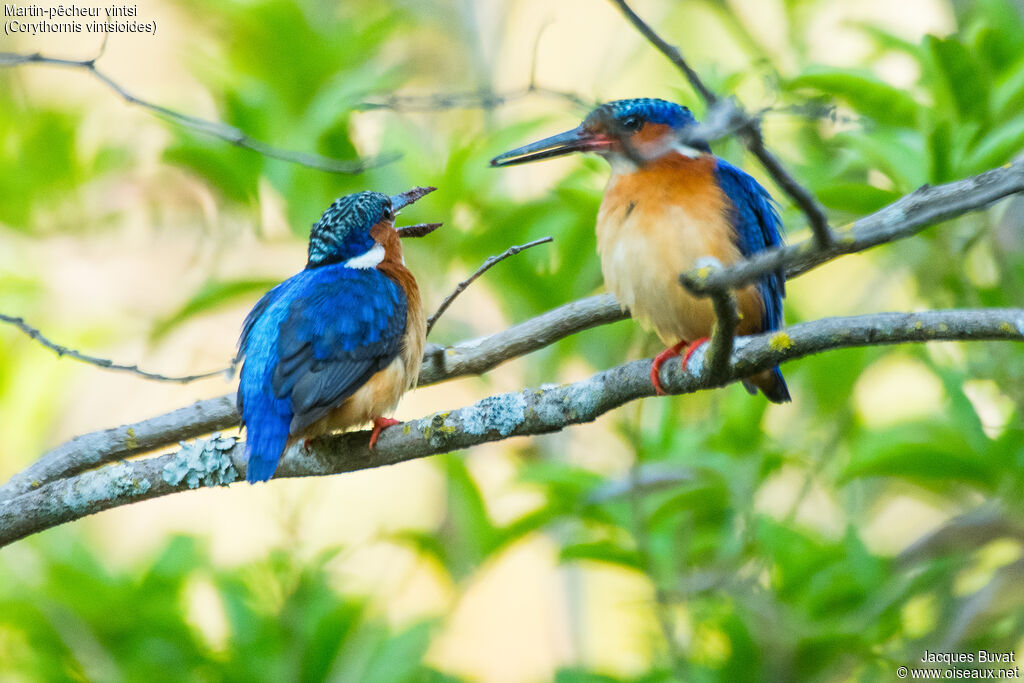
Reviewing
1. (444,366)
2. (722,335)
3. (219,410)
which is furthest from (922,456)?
(219,410)

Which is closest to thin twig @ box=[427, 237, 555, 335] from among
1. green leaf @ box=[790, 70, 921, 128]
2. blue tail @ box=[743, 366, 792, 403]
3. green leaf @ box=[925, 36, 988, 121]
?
blue tail @ box=[743, 366, 792, 403]

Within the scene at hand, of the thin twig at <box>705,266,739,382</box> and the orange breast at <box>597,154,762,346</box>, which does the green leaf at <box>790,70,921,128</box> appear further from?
the thin twig at <box>705,266,739,382</box>

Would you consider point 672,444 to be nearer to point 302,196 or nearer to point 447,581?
point 447,581

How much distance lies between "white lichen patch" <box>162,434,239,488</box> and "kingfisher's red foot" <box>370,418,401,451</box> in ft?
1.24

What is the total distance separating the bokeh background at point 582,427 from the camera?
11.2ft

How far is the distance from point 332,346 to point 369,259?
0.50 m

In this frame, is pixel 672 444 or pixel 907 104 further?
pixel 672 444

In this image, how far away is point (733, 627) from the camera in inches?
144

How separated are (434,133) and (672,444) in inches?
149

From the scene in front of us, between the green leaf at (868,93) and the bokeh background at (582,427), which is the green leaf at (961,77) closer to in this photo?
the bokeh background at (582,427)

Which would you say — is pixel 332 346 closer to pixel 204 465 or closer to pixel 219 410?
pixel 219 410

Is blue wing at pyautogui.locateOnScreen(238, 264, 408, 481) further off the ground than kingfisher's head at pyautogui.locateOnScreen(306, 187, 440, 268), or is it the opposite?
kingfisher's head at pyautogui.locateOnScreen(306, 187, 440, 268)

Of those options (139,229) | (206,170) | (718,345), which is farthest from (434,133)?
(718,345)

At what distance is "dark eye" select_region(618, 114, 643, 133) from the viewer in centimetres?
314
